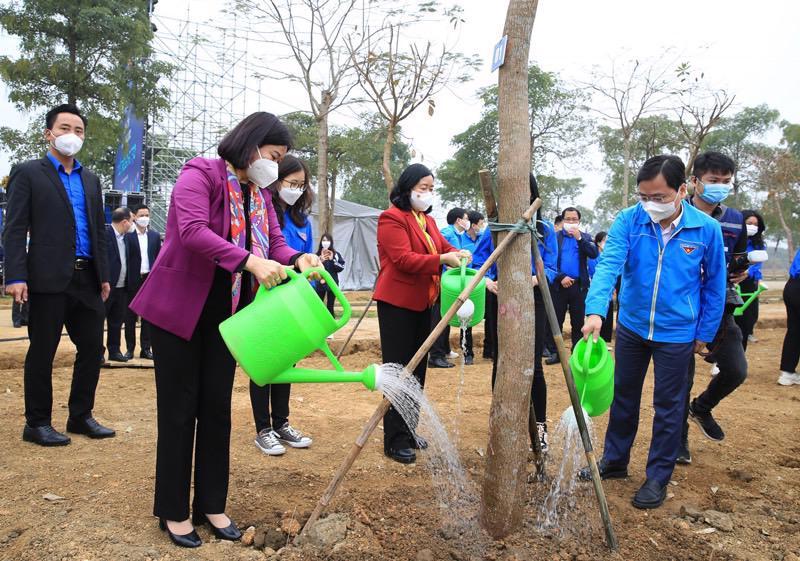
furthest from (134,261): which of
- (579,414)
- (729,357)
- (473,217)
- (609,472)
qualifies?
(729,357)

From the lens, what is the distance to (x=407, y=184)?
3.45 metres

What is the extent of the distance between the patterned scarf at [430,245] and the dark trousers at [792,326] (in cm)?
415

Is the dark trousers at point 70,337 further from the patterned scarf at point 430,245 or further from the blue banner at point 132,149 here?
the blue banner at point 132,149

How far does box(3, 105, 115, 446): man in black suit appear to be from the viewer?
11.1 ft

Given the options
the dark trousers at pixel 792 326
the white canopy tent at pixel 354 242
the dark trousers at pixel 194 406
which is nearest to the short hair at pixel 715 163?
the dark trousers at pixel 194 406

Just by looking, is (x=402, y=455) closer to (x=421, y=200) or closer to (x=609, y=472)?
(x=609, y=472)

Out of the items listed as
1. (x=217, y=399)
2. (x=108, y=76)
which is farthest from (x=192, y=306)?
(x=108, y=76)

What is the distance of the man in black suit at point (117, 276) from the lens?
6266 mm

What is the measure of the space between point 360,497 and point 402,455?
61 cm

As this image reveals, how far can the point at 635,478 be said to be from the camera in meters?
3.37

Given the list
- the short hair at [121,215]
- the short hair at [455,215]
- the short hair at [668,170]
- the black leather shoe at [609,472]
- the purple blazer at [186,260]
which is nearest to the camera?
the purple blazer at [186,260]

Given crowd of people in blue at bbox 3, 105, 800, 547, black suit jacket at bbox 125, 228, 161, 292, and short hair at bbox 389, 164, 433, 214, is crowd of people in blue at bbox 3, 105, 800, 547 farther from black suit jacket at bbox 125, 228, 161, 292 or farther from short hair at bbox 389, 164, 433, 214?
black suit jacket at bbox 125, 228, 161, 292

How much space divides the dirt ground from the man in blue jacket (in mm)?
398

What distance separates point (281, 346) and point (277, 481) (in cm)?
135
